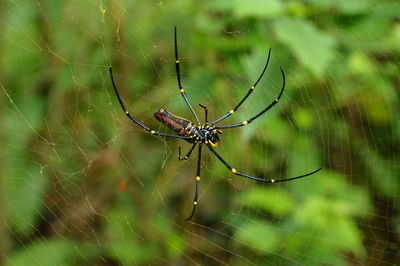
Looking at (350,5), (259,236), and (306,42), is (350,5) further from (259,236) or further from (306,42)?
(259,236)

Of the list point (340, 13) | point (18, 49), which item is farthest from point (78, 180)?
point (340, 13)

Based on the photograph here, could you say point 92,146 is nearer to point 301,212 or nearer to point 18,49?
point 18,49

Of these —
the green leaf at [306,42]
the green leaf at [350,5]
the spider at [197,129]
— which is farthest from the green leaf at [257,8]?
the spider at [197,129]

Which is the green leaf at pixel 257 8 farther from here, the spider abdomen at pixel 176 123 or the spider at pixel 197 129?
the spider abdomen at pixel 176 123

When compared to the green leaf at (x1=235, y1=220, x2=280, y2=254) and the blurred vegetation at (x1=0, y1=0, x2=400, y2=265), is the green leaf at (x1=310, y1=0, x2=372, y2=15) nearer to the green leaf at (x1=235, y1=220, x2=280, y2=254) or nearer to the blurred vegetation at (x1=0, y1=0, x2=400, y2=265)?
the blurred vegetation at (x1=0, y1=0, x2=400, y2=265)

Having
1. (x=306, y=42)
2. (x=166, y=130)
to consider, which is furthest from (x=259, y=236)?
(x=306, y=42)
